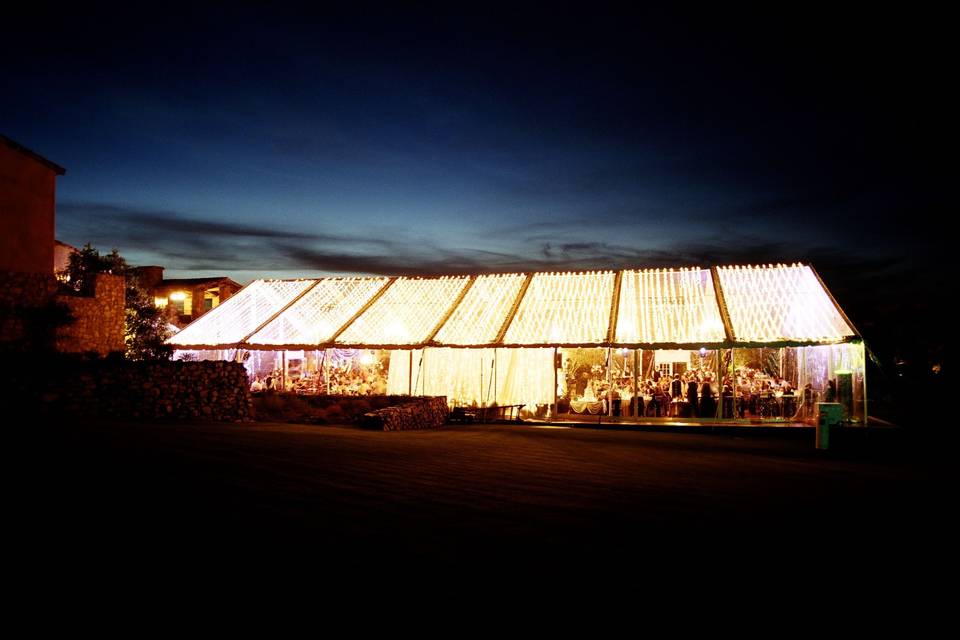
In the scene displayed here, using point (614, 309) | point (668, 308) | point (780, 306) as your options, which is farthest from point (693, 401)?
point (780, 306)

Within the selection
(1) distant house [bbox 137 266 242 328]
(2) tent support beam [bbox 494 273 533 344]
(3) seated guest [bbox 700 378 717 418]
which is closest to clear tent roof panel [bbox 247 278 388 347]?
(2) tent support beam [bbox 494 273 533 344]

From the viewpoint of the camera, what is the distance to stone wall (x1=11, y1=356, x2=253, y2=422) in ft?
36.4

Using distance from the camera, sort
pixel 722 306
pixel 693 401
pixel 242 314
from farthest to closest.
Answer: pixel 242 314, pixel 722 306, pixel 693 401

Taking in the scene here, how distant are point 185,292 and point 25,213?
1980cm

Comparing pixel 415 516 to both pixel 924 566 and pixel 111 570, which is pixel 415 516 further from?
pixel 924 566

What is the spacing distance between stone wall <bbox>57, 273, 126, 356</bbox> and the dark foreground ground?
7.05 meters

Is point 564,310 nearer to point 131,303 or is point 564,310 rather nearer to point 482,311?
point 482,311

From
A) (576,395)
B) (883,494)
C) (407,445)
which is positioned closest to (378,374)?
(576,395)

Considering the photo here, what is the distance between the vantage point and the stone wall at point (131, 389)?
1110 cm

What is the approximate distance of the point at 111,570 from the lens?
3.70 m

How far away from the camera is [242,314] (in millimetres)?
18484

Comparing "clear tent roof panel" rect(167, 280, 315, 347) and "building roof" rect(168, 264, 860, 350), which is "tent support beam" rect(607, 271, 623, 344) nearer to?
"building roof" rect(168, 264, 860, 350)

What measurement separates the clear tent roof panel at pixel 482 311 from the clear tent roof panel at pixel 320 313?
271cm

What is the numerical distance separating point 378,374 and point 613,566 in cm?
1362
